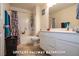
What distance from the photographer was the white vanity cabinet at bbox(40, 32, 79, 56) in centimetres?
154

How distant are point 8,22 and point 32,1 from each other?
1.38ft

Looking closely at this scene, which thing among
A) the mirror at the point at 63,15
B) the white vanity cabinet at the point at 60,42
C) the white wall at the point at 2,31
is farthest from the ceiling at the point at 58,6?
the white wall at the point at 2,31

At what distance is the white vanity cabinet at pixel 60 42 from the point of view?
1535 millimetres

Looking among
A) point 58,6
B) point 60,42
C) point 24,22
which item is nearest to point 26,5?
point 24,22

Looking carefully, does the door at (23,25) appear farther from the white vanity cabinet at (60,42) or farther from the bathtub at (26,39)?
the white vanity cabinet at (60,42)

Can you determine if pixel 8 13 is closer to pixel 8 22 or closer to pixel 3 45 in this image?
pixel 8 22

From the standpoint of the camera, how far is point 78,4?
155 cm

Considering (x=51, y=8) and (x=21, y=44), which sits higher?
(x=51, y=8)

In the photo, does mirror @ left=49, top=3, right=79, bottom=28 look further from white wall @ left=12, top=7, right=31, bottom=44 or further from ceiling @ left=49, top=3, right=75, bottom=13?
white wall @ left=12, top=7, right=31, bottom=44

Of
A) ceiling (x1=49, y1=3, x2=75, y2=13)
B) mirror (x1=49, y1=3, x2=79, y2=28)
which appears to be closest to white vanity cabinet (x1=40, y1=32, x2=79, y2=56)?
mirror (x1=49, y1=3, x2=79, y2=28)

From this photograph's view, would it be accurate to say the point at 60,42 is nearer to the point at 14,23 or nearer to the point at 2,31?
the point at 14,23

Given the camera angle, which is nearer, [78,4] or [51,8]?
[78,4]

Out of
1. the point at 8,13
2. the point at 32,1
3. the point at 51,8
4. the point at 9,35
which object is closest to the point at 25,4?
the point at 32,1

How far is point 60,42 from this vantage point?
1.62m
